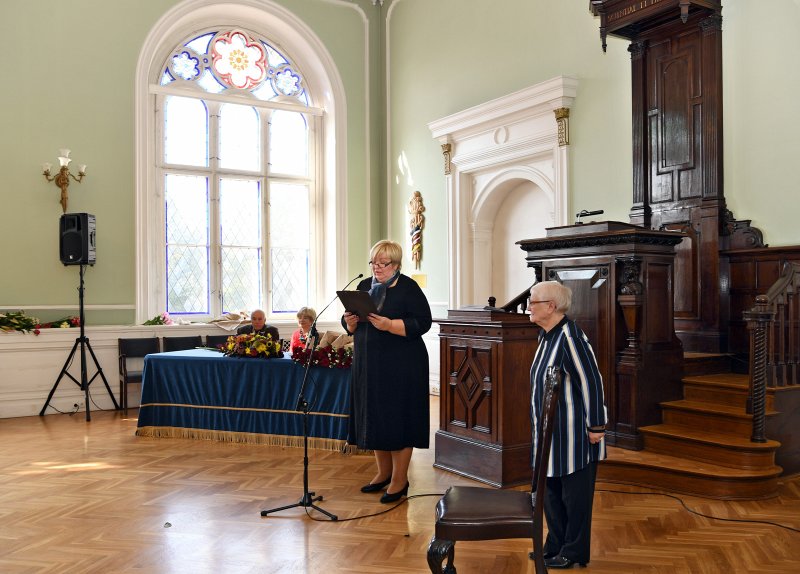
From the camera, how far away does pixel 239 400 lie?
22.3ft

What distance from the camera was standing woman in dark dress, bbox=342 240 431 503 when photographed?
4.69 meters

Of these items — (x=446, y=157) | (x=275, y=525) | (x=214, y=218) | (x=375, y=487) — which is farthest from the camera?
(x=214, y=218)

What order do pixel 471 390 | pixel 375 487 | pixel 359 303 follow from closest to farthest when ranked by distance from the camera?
pixel 359 303 < pixel 375 487 < pixel 471 390

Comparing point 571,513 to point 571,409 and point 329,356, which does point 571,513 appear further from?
point 329,356

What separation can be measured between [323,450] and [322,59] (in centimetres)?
693

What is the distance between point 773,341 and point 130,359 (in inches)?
289

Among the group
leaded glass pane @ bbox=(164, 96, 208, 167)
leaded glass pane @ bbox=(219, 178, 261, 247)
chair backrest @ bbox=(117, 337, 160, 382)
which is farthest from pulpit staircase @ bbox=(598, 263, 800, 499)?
leaded glass pane @ bbox=(164, 96, 208, 167)

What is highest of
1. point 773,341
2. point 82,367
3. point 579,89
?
point 579,89

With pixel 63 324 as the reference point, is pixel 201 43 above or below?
above

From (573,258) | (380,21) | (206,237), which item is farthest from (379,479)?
(380,21)

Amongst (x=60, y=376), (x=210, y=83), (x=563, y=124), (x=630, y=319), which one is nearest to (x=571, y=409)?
(x=630, y=319)

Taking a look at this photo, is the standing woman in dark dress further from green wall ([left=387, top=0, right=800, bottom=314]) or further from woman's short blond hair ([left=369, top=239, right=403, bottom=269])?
green wall ([left=387, top=0, right=800, bottom=314])

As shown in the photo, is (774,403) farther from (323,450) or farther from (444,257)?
(444,257)

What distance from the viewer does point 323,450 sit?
6.38m
